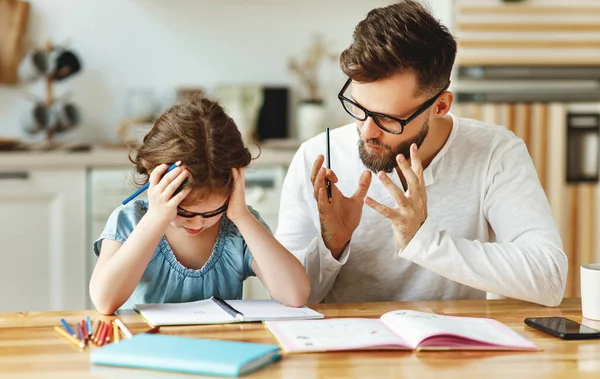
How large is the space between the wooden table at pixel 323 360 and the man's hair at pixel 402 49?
0.60m

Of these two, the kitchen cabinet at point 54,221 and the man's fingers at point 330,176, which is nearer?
the man's fingers at point 330,176

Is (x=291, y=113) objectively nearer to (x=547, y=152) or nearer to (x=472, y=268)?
(x=547, y=152)

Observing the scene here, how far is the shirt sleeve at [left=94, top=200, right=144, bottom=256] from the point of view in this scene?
5.56ft

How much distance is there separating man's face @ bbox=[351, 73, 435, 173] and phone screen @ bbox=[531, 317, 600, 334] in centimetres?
53

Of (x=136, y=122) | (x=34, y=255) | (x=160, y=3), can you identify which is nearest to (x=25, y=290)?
(x=34, y=255)

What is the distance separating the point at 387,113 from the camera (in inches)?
70.3

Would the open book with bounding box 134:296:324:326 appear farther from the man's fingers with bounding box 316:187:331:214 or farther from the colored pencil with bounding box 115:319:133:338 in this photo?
the man's fingers with bounding box 316:187:331:214

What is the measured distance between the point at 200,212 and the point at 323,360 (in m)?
0.47

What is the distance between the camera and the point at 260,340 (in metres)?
1.36

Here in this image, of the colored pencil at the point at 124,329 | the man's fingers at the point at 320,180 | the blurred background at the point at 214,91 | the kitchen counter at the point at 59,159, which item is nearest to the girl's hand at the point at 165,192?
the colored pencil at the point at 124,329

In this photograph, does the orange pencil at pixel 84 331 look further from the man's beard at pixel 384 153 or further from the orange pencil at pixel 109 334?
the man's beard at pixel 384 153

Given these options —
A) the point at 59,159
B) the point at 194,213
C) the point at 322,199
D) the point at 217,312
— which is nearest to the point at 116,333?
the point at 217,312

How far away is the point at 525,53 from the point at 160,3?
177 cm

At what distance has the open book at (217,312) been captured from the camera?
1456 millimetres
